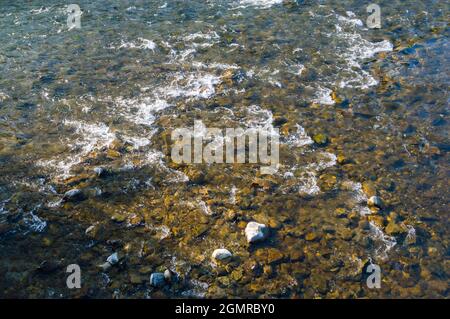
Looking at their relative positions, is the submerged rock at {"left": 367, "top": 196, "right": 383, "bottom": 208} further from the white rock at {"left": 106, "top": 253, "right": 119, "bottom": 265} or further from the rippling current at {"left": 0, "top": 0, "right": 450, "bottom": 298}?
the white rock at {"left": 106, "top": 253, "right": 119, "bottom": 265}


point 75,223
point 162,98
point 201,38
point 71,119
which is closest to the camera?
point 75,223

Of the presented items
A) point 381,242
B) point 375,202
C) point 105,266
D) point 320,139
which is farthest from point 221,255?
point 320,139

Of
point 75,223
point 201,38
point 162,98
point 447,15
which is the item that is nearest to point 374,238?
point 75,223

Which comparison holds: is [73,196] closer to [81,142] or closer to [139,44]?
[81,142]

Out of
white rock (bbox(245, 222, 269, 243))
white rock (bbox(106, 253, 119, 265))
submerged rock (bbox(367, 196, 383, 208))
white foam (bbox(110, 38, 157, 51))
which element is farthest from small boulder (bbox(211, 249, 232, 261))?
white foam (bbox(110, 38, 157, 51))

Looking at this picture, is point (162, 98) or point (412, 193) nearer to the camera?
point (412, 193)

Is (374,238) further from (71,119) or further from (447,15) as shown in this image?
(447,15)
